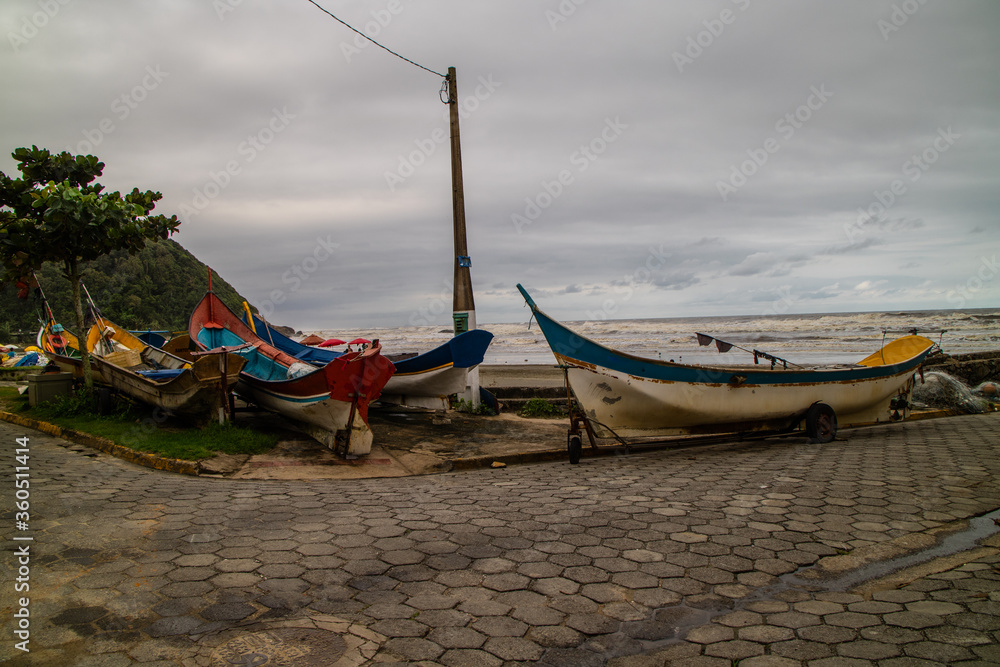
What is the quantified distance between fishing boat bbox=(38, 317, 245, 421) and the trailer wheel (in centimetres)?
766

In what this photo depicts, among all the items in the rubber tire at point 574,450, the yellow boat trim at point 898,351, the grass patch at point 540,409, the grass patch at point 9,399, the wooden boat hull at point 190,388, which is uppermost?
the yellow boat trim at point 898,351

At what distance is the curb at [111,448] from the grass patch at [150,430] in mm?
79

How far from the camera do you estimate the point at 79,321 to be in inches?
336

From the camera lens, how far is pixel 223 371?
7387mm

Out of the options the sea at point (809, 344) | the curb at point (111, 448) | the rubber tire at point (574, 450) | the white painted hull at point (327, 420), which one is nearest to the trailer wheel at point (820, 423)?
the rubber tire at point (574, 450)

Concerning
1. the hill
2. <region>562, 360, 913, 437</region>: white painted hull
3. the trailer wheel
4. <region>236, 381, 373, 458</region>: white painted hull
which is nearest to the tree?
<region>236, 381, 373, 458</region>: white painted hull

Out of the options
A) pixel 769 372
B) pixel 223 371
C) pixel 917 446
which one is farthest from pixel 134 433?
pixel 917 446

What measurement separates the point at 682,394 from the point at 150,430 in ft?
22.3

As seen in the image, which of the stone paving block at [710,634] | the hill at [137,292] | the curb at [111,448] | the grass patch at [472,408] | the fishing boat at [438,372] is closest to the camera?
the stone paving block at [710,634]

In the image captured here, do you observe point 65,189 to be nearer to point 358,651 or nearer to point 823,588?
point 358,651

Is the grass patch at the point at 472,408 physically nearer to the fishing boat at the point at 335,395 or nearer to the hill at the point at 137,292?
the fishing boat at the point at 335,395

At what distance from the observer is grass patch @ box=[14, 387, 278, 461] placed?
22.0 ft

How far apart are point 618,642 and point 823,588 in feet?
4.50

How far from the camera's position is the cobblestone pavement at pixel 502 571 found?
101 inches
